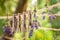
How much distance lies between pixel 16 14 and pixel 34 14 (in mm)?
193

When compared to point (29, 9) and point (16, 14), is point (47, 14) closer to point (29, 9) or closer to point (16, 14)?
point (29, 9)

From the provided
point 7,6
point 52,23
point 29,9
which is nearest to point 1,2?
point 7,6

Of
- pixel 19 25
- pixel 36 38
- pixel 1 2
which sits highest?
pixel 1 2

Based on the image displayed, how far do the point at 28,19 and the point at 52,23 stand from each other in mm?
260

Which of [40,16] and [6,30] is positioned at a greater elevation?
[40,16]

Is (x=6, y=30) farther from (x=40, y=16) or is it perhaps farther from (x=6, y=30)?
(x=40, y=16)

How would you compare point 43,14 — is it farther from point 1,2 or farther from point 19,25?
point 1,2

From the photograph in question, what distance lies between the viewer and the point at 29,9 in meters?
1.59

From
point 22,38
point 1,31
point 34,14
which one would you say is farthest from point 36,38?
point 1,31

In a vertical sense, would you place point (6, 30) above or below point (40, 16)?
below

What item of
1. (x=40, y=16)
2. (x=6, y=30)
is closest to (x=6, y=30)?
(x=6, y=30)

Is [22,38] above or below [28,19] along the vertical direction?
below

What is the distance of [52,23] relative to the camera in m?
1.54

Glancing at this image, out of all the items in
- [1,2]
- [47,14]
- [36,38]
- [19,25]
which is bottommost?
[36,38]
